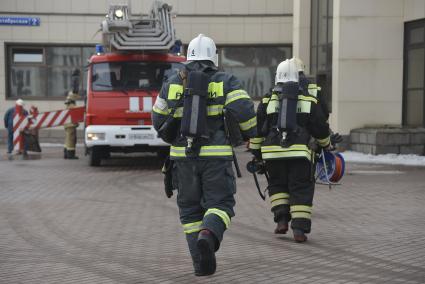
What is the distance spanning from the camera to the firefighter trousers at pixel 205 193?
18.5ft

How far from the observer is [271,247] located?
7129mm

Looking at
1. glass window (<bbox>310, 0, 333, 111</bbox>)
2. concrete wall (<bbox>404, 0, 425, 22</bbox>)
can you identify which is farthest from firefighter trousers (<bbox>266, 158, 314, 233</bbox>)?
glass window (<bbox>310, 0, 333, 111</bbox>)

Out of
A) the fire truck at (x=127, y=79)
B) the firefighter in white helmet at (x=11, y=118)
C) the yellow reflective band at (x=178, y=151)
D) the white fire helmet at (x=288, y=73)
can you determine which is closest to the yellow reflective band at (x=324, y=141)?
the white fire helmet at (x=288, y=73)

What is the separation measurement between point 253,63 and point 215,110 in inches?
845

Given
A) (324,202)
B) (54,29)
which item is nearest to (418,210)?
(324,202)

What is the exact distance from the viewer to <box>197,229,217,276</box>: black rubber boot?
540 cm

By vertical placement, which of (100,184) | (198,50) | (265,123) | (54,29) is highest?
(54,29)

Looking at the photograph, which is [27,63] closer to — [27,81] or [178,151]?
[27,81]

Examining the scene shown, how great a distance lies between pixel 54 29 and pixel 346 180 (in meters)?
16.1

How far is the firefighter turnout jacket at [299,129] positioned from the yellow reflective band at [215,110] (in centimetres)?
178

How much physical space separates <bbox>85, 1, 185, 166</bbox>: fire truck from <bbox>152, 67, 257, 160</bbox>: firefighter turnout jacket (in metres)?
9.14

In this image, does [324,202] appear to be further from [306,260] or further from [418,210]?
[306,260]

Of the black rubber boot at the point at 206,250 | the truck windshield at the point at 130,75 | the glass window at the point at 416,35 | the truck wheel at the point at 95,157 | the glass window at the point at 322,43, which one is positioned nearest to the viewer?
the black rubber boot at the point at 206,250

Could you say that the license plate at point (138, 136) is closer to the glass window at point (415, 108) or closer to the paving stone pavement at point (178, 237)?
the paving stone pavement at point (178, 237)
